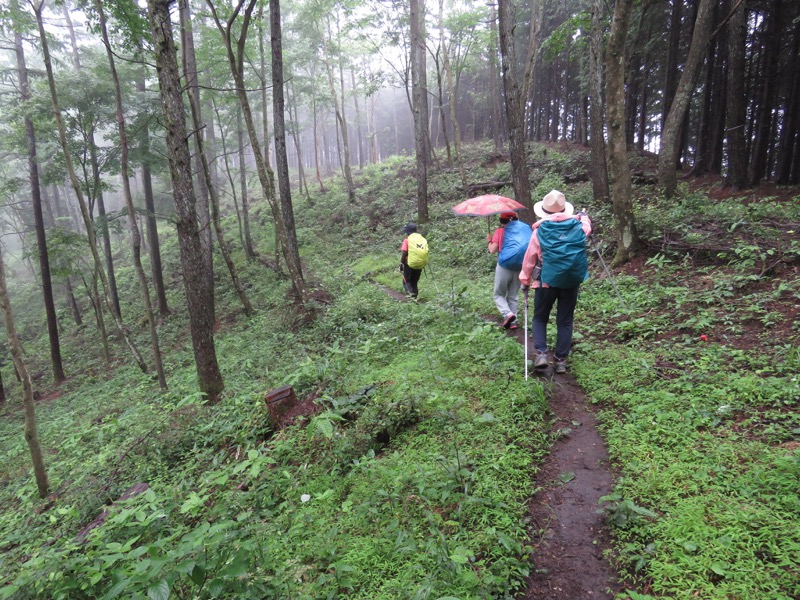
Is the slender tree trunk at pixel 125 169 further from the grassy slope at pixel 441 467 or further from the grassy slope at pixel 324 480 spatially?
the grassy slope at pixel 441 467

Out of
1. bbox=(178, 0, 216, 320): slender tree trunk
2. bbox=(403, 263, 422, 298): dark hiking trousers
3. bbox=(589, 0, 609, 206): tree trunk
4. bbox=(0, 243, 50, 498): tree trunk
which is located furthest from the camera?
bbox=(589, 0, 609, 206): tree trunk

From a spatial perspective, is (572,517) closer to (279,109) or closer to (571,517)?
(571,517)

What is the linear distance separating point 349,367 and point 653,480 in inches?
162

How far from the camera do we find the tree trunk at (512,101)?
9039 millimetres

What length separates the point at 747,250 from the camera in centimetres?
688

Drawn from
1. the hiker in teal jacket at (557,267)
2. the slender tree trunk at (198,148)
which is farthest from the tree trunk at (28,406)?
the hiker in teal jacket at (557,267)

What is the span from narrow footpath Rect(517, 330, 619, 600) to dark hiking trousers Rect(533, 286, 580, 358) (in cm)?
101

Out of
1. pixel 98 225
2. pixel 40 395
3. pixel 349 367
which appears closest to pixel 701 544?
pixel 349 367

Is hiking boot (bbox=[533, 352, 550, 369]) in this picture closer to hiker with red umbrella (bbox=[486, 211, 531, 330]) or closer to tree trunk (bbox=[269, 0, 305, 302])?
hiker with red umbrella (bbox=[486, 211, 531, 330])

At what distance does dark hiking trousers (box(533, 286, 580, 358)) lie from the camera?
16.5ft

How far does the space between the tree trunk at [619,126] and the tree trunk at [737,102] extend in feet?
22.8

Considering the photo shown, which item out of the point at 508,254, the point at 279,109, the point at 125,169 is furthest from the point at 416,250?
the point at 125,169

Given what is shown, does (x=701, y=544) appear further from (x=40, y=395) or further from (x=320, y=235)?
(x=320, y=235)

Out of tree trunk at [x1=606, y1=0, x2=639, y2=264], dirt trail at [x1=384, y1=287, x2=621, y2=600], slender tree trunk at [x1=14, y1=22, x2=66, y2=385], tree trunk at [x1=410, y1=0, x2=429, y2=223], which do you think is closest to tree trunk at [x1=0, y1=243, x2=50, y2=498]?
dirt trail at [x1=384, y1=287, x2=621, y2=600]
